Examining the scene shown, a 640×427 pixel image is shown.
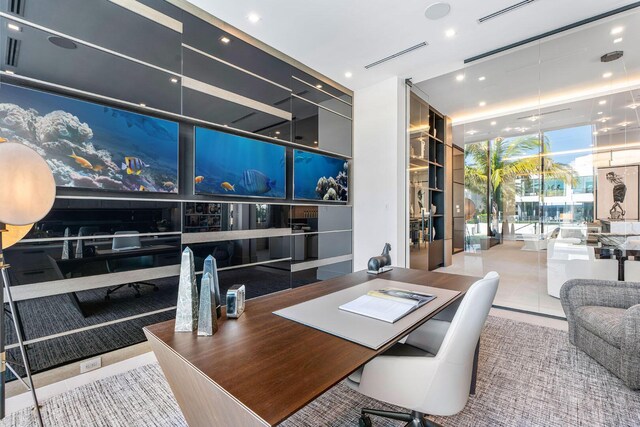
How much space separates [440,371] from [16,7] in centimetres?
328

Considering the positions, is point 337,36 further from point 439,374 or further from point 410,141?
point 439,374

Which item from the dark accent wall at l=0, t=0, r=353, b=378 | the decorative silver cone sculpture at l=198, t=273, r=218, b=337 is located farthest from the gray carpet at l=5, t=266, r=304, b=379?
the decorative silver cone sculpture at l=198, t=273, r=218, b=337

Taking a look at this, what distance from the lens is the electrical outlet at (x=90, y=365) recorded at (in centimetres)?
214

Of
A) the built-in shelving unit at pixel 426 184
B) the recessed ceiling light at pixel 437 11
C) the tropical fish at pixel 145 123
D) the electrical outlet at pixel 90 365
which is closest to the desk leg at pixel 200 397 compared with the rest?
the electrical outlet at pixel 90 365

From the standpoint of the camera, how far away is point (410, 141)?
4688 millimetres

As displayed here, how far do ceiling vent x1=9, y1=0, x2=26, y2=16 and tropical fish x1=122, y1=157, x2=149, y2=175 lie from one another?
3.52 ft

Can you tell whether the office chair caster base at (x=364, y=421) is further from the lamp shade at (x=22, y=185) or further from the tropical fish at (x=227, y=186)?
the tropical fish at (x=227, y=186)

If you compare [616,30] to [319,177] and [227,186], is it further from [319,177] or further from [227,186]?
[227,186]

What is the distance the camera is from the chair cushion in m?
1.99

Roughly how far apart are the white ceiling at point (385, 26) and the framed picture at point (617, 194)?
5.57 feet

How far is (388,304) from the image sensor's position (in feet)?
4.73

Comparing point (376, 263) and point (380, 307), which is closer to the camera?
point (380, 307)

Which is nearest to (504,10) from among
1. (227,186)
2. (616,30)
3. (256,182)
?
(616,30)

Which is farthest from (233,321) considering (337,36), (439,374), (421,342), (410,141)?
(410,141)
